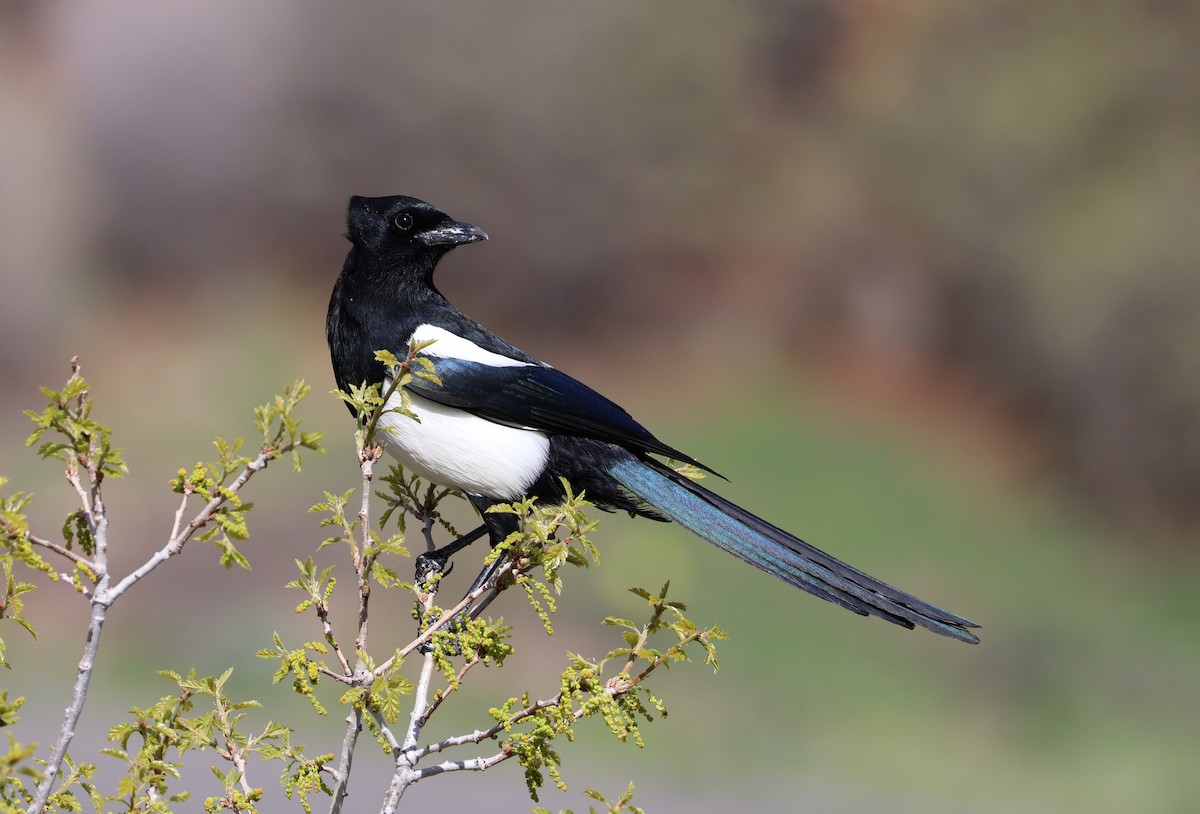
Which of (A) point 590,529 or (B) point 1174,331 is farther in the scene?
(B) point 1174,331

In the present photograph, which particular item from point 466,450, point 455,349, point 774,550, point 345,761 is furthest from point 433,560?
point 345,761

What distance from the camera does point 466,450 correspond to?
1564 millimetres

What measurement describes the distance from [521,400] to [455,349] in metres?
0.11

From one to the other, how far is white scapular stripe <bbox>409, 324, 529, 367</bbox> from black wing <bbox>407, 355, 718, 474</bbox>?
0.01 metres

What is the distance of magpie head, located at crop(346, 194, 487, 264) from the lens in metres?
1.72

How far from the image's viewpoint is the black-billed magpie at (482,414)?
1.50 metres

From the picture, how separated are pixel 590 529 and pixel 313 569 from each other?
232mm

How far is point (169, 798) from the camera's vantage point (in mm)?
968

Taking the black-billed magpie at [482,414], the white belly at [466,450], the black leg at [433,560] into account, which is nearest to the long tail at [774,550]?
the black-billed magpie at [482,414]

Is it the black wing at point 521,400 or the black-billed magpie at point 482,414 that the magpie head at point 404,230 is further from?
the black wing at point 521,400

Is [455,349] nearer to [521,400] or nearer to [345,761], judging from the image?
[521,400]

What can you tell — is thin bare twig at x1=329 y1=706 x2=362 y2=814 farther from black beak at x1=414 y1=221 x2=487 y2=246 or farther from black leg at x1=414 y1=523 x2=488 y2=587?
black beak at x1=414 y1=221 x2=487 y2=246

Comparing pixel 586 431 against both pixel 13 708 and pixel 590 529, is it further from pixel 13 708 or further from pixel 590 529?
pixel 13 708

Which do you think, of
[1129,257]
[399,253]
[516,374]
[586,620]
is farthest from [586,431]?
[1129,257]
